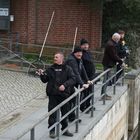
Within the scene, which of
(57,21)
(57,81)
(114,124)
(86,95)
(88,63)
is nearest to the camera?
(57,81)

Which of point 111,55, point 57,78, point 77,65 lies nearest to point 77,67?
point 77,65

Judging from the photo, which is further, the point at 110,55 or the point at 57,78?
the point at 110,55

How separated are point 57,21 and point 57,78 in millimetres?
12840

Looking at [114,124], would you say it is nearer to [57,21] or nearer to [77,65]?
[77,65]

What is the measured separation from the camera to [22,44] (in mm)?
20797

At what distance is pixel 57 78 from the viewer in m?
8.91

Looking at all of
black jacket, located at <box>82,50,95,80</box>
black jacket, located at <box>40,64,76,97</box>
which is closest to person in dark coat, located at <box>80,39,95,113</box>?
black jacket, located at <box>82,50,95,80</box>

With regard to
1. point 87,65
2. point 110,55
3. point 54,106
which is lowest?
point 54,106

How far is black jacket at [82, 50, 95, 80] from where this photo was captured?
10.7m

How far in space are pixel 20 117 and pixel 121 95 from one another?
359 cm

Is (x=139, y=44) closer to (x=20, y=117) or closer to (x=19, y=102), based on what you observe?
(x=19, y=102)

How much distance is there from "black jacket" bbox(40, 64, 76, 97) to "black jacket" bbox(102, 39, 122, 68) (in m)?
3.43

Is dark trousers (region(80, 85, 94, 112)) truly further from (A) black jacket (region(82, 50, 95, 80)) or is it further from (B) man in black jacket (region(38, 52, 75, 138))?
(B) man in black jacket (region(38, 52, 75, 138))

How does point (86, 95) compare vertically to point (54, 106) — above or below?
below
